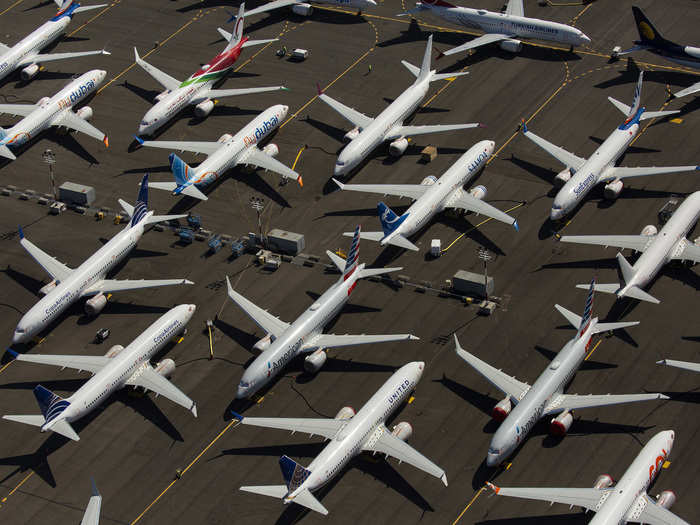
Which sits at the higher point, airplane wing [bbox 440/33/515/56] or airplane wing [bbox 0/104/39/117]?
airplane wing [bbox 440/33/515/56]

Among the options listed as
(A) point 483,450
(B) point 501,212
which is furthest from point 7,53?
(A) point 483,450

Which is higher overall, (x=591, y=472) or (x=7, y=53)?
(x=7, y=53)

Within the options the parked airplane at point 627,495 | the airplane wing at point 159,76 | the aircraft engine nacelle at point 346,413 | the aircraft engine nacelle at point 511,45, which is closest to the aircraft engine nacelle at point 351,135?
the airplane wing at point 159,76

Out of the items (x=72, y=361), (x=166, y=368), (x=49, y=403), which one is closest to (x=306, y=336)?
(x=166, y=368)

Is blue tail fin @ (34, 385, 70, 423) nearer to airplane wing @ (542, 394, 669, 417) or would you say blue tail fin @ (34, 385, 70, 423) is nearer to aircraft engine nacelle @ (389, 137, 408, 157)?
airplane wing @ (542, 394, 669, 417)

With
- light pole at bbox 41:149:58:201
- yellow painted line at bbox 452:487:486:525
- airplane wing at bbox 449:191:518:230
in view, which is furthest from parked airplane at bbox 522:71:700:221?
light pole at bbox 41:149:58:201

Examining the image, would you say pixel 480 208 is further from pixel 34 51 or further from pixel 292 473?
pixel 34 51

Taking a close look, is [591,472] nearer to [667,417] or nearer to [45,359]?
[667,417]
